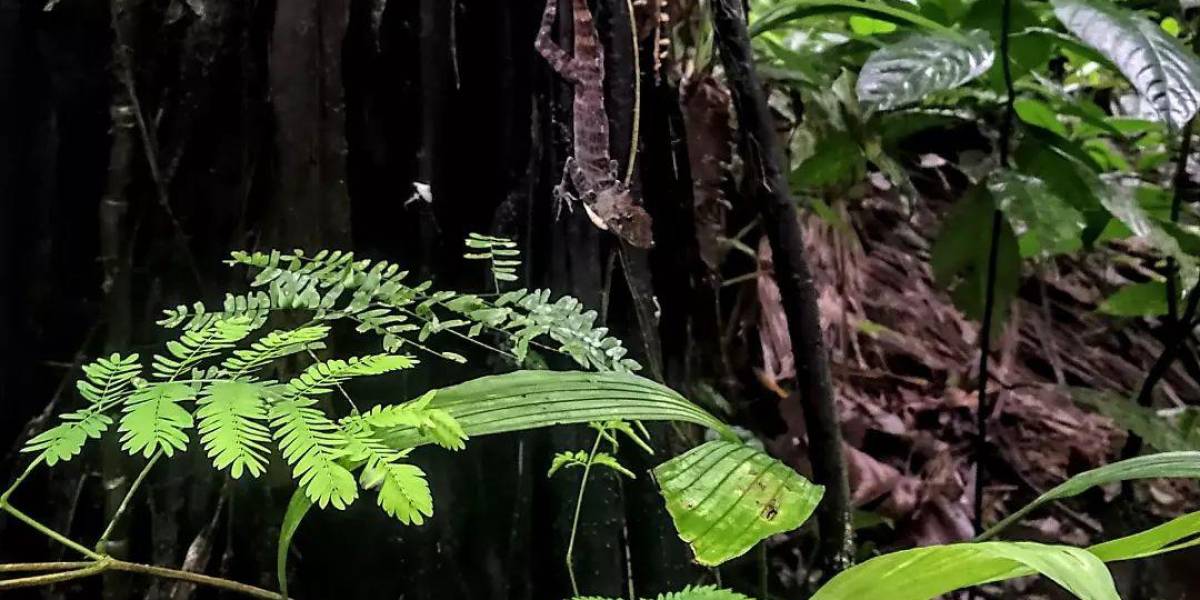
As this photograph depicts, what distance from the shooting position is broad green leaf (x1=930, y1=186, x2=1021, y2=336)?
129 cm

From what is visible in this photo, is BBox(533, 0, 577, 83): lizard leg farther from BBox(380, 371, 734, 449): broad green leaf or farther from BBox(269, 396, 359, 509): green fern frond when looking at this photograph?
BBox(269, 396, 359, 509): green fern frond

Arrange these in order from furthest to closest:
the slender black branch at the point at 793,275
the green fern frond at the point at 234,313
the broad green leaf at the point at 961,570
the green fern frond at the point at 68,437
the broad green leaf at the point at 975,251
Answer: the broad green leaf at the point at 975,251 → the slender black branch at the point at 793,275 → the green fern frond at the point at 234,313 → the green fern frond at the point at 68,437 → the broad green leaf at the point at 961,570

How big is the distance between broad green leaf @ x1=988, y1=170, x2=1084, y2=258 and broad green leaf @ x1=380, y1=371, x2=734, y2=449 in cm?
60

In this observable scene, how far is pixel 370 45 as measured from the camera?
3.21 ft

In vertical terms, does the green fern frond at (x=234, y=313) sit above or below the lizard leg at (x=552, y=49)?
below

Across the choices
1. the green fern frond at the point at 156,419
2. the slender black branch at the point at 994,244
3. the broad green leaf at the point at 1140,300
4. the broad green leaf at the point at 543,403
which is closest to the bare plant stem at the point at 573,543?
the broad green leaf at the point at 543,403

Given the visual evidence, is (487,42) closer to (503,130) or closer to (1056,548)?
(503,130)

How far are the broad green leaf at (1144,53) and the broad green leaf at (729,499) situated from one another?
2.10 ft

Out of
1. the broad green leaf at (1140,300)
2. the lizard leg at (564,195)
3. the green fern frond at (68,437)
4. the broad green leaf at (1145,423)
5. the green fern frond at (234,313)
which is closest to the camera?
the green fern frond at (68,437)

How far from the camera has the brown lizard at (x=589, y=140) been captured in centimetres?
100

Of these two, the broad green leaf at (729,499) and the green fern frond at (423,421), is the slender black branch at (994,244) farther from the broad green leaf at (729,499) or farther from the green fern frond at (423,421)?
the green fern frond at (423,421)

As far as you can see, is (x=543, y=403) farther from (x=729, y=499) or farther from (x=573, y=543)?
(x=573, y=543)

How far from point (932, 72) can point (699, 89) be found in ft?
1.39

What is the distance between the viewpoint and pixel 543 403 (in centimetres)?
69
